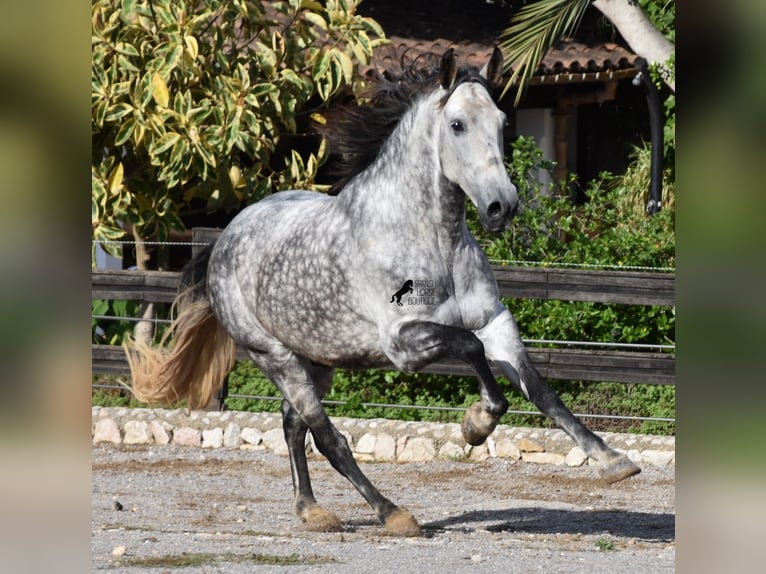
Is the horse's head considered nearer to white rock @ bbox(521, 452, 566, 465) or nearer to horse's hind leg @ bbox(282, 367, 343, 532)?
horse's hind leg @ bbox(282, 367, 343, 532)

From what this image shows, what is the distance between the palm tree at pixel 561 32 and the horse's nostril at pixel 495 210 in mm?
3470

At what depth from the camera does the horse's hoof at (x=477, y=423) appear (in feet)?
15.5

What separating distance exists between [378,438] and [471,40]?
5.23 meters

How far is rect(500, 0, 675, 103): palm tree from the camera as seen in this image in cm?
Result: 885

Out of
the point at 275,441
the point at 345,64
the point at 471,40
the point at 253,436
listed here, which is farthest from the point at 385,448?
the point at 471,40

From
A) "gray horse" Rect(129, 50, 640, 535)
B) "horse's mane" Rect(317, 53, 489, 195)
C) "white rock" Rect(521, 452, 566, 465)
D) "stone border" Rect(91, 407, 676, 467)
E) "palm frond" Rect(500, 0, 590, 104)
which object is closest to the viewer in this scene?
"gray horse" Rect(129, 50, 640, 535)

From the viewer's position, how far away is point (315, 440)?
19.0 feet

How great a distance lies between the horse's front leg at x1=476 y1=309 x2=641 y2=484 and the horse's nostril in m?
0.59

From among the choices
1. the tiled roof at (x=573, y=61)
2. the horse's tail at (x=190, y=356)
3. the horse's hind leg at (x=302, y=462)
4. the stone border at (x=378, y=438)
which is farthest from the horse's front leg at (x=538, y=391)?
the tiled roof at (x=573, y=61)

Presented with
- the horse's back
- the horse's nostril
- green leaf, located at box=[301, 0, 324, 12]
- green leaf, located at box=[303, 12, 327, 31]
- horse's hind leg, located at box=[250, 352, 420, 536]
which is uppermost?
green leaf, located at box=[301, 0, 324, 12]

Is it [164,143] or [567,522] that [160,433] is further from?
[567,522]

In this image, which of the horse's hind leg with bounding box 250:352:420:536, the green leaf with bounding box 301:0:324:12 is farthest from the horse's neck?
the green leaf with bounding box 301:0:324:12
